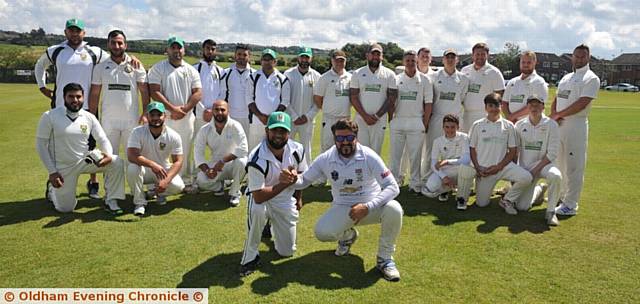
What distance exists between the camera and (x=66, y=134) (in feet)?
21.1

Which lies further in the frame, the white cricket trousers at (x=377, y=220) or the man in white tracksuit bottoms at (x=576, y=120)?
the man in white tracksuit bottoms at (x=576, y=120)

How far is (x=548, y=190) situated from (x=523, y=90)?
75.8 inches

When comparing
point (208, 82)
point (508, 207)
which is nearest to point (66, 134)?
point (208, 82)

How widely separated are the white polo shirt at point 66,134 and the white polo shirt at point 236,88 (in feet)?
8.68

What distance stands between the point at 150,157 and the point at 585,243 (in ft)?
20.3

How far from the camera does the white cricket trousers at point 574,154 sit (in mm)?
7078

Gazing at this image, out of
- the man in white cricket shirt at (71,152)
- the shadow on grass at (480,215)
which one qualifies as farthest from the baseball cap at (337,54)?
the man in white cricket shirt at (71,152)

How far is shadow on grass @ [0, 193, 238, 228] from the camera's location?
6.23 m

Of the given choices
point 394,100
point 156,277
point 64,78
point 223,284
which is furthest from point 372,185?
point 64,78

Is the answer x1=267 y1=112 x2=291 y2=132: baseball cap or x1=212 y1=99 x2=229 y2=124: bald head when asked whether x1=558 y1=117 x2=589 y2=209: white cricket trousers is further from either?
x1=212 y1=99 x2=229 y2=124: bald head

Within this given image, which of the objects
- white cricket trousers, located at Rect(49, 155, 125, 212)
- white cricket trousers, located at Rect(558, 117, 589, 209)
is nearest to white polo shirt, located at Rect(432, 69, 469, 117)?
white cricket trousers, located at Rect(558, 117, 589, 209)

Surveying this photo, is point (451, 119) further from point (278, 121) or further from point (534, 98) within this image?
point (278, 121)

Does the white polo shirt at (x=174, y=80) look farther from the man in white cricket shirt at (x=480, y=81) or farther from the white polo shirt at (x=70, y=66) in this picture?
the man in white cricket shirt at (x=480, y=81)

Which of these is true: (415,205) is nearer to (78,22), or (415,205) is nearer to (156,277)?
(156,277)
